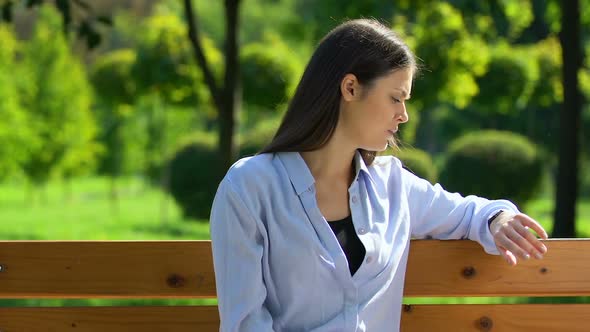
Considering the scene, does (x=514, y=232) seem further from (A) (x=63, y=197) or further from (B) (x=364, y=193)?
(A) (x=63, y=197)

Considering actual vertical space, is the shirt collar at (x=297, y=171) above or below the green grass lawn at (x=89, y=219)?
above

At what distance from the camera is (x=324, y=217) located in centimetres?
226

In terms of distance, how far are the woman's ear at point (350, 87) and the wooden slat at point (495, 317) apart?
717mm

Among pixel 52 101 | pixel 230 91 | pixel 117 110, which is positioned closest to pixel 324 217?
pixel 230 91

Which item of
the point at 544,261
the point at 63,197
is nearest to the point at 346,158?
the point at 544,261

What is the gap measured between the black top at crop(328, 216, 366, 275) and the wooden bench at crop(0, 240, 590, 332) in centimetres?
32

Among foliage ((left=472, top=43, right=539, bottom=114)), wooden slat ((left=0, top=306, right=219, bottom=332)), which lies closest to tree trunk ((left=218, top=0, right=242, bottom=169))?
wooden slat ((left=0, top=306, right=219, bottom=332))

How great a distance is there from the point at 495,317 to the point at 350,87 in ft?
2.81

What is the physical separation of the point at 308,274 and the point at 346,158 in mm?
312

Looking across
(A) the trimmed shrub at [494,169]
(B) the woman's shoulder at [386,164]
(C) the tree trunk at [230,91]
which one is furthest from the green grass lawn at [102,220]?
(B) the woman's shoulder at [386,164]

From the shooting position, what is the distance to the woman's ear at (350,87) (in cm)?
218

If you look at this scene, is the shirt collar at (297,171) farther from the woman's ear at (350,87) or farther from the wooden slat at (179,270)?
the wooden slat at (179,270)

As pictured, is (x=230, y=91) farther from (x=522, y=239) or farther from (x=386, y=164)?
(x=522, y=239)

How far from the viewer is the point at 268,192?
220 cm
